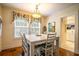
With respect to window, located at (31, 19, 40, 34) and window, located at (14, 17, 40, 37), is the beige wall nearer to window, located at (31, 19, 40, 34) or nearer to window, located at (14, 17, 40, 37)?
window, located at (14, 17, 40, 37)

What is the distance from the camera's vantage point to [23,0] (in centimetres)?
94

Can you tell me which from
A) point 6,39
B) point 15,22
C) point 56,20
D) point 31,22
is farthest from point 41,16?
point 6,39

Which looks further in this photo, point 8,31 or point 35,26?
point 35,26

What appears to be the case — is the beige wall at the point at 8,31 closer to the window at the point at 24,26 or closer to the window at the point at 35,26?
the window at the point at 24,26

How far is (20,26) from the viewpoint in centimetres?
135

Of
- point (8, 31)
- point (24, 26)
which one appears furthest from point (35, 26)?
point (8, 31)

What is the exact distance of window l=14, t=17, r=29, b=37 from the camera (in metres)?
1.34

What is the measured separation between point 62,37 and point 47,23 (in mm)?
413

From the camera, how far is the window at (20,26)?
134cm

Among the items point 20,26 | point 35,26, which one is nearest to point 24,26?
point 20,26

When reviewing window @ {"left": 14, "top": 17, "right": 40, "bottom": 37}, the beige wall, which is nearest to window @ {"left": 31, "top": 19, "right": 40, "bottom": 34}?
window @ {"left": 14, "top": 17, "right": 40, "bottom": 37}

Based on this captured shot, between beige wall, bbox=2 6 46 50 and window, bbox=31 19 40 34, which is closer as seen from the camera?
beige wall, bbox=2 6 46 50

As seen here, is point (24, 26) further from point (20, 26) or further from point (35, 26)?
point (35, 26)

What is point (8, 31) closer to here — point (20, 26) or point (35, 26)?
point (20, 26)
